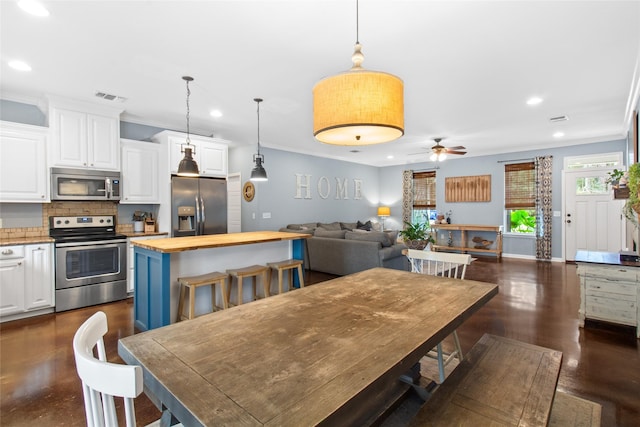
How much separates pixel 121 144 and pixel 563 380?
5621 mm

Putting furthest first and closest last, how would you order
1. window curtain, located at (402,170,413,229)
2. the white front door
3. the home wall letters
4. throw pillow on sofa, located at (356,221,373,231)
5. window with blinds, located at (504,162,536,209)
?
window curtain, located at (402,170,413,229)
throw pillow on sofa, located at (356,221,373,231)
the home wall letters
window with blinds, located at (504,162,536,209)
the white front door

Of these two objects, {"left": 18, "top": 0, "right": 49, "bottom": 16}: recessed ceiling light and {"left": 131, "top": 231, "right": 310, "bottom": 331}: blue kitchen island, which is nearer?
{"left": 18, "top": 0, "right": 49, "bottom": 16}: recessed ceiling light

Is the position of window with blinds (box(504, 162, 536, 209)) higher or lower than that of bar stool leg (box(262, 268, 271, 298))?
higher

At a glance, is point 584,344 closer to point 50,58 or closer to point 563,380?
point 563,380

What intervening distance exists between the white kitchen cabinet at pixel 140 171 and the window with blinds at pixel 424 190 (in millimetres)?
7087

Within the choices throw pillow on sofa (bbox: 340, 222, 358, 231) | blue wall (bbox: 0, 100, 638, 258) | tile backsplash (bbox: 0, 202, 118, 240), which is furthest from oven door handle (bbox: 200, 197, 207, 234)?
throw pillow on sofa (bbox: 340, 222, 358, 231)

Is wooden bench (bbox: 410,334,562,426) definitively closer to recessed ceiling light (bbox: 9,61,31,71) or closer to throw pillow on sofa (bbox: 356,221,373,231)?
recessed ceiling light (bbox: 9,61,31,71)

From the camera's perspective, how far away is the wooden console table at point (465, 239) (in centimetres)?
754

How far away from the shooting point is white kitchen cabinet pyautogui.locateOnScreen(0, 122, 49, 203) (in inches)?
145

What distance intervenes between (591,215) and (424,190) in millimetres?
3850

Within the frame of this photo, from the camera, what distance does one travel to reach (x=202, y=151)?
206 inches

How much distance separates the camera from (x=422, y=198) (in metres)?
9.44

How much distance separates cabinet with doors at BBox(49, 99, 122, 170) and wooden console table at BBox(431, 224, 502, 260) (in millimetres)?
7300

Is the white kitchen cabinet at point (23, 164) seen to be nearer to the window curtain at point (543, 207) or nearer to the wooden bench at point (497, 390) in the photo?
the wooden bench at point (497, 390)
